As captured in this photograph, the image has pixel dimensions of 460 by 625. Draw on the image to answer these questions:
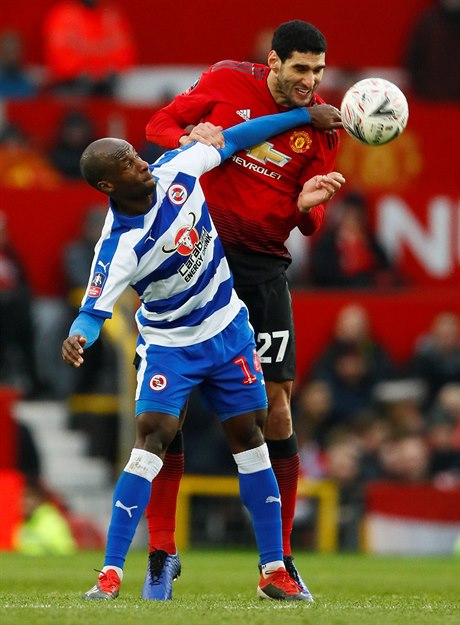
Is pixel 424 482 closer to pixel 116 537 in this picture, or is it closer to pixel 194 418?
pixel 194 418

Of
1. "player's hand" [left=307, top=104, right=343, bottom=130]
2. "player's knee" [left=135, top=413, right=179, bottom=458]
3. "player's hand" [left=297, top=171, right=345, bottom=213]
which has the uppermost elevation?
"player's hand" [left=307, top=104, right=343, bottom=130]

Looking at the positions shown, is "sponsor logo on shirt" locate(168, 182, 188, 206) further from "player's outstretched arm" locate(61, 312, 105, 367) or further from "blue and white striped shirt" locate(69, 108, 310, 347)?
"player's outstretched arm" locate(61, 312, 105, 367)

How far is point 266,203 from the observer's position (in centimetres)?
753

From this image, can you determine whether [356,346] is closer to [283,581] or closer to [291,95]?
[291,95]

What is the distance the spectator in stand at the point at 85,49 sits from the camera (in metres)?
15.8

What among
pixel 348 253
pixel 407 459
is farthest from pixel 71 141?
pixel 407 459

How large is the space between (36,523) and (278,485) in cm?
508

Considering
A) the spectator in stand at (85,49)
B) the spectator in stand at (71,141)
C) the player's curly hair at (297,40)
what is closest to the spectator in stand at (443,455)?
the spectator in stand at (71,141)

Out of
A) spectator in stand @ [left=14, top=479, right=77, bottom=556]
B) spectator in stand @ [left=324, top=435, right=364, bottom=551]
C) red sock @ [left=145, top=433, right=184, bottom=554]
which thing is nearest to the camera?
red sock @ [left=145, top=433, right=184, bottom=554]

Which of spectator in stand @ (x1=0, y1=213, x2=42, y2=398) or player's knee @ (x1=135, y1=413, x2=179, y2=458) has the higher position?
spectator in stand @ (x1=0, y1=213, x2=42, y2=398)

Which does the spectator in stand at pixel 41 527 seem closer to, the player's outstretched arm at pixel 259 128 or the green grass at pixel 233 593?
the green grass at pixel 233 593

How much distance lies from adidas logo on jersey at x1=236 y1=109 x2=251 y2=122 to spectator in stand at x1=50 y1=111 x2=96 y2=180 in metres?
7.16

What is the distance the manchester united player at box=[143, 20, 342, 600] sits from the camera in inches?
294

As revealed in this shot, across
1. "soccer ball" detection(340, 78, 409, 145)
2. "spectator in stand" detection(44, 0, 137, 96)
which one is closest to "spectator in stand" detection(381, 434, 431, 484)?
"spectator in stand" detection(44, 0, 137, 96)
